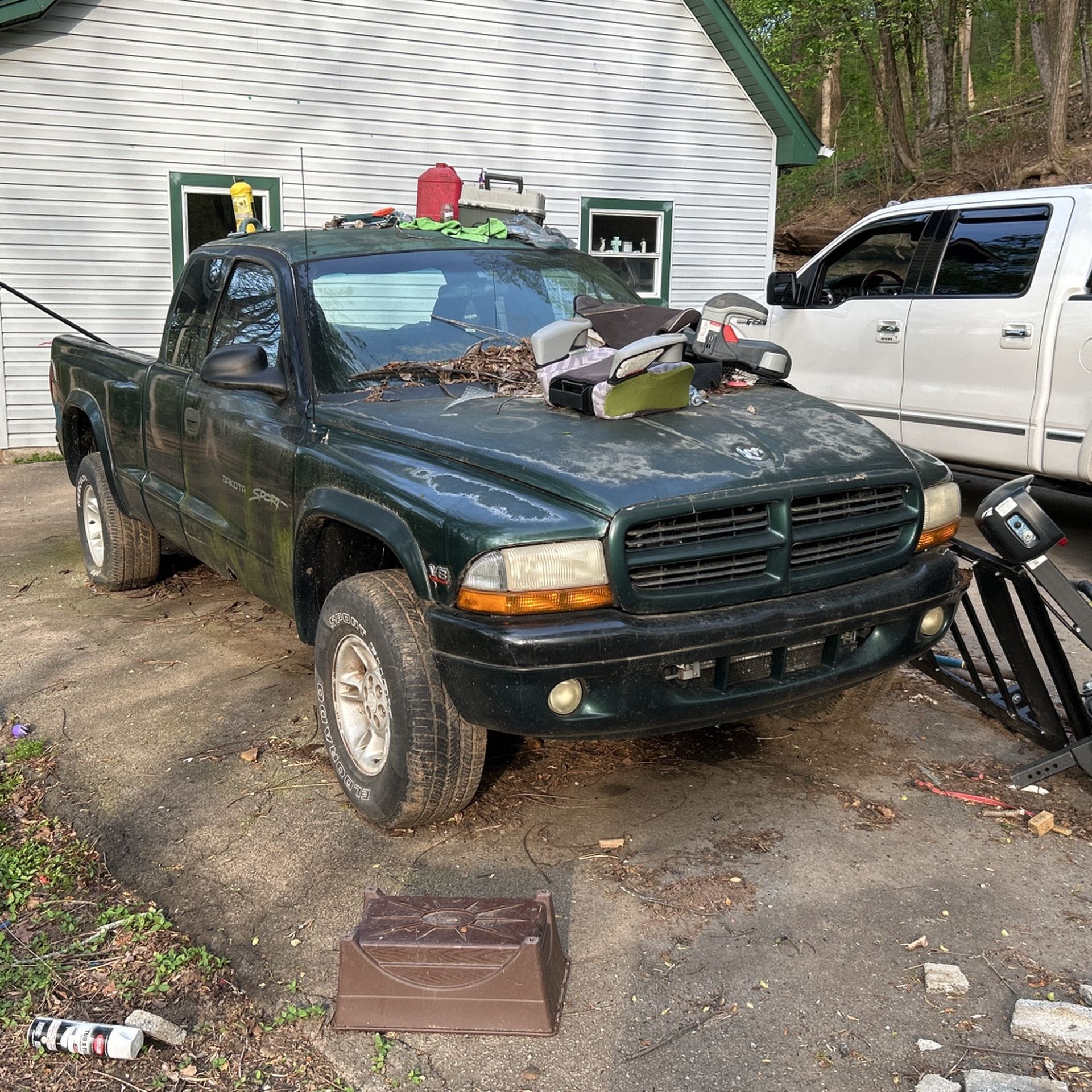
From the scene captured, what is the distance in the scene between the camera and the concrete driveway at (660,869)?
267 cm

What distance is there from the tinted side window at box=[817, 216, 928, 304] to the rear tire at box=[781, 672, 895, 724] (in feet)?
13.4

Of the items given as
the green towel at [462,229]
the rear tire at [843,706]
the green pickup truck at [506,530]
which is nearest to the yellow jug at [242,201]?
the green towel at [462,229]

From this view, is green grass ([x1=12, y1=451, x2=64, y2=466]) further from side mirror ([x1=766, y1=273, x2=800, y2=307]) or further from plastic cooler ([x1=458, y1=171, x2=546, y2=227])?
side mirror ([x1=766, y1=273, x2=800, y2=307])

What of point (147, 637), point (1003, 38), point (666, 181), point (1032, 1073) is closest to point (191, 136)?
point (666, 181)

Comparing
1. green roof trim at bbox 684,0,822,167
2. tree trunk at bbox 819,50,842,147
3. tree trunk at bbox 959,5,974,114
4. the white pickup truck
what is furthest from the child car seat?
tree trunk at bbox 819,50,842,147

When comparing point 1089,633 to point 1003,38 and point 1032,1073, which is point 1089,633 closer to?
point 1032,1073

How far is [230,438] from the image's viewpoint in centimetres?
453

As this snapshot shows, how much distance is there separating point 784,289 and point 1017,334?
6.45 ft

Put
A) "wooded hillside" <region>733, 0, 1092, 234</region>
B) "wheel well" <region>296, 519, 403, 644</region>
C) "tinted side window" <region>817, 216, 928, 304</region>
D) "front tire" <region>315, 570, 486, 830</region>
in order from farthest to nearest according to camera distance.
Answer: "wooded hillside" <region>733, 0, 1092, 234</region>
"tinted side window" <region>817, 216, 928, 304</region>
"wheel well" <region>296, 519, 403, 644</region>
"front tire" <region>315, 570, 486, 830</region>

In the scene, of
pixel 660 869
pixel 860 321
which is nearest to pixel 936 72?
pixel 860 321

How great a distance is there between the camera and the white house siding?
1049 centimetres

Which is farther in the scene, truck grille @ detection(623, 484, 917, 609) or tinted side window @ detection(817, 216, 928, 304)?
tinted side window @ detection(817, 216, 928, 304)

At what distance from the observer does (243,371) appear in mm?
4117

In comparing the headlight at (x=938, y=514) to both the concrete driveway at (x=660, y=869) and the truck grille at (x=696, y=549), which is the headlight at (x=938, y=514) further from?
the concrete driveway at (x=660, y=869)
